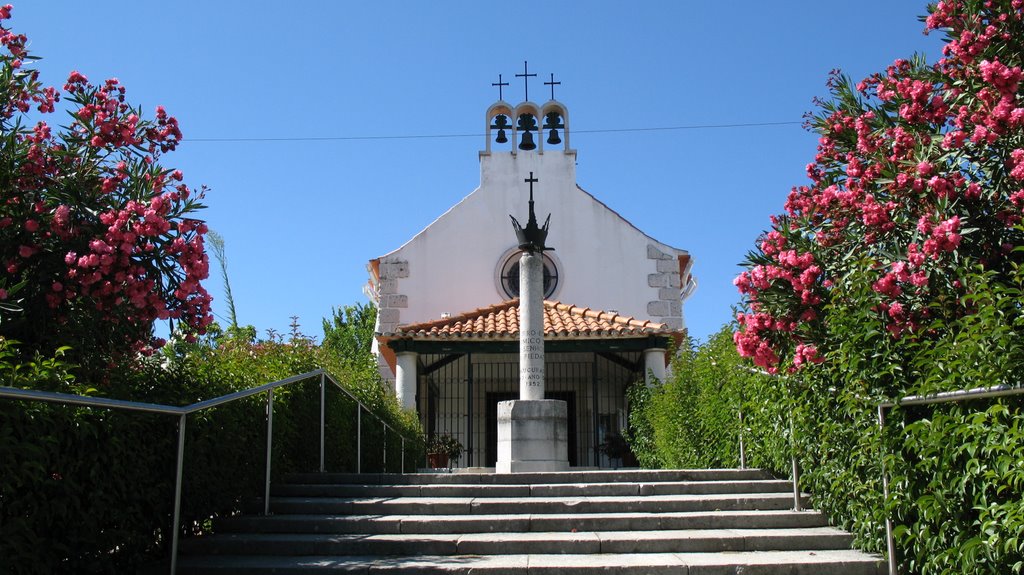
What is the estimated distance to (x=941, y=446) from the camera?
468cm

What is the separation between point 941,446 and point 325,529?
427 cm

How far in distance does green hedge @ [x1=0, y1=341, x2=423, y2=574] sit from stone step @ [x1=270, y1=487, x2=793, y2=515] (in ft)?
1.87

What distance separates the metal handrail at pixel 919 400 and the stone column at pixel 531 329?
676 cm

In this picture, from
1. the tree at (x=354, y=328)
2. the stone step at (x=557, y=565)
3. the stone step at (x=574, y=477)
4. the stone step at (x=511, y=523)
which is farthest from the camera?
Result: the tree at (x=354, y=328)

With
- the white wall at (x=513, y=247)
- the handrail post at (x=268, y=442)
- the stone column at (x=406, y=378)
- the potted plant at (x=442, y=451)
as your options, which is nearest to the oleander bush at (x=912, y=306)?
the handrail post at (x=268, y=442)

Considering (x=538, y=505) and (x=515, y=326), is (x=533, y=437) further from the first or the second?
(x=515, y=326)

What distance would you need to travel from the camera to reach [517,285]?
18.8m

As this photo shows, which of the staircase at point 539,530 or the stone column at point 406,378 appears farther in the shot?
the stone column at point 406,378

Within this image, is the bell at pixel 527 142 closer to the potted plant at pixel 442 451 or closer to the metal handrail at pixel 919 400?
the potted plant at pixel 442 451

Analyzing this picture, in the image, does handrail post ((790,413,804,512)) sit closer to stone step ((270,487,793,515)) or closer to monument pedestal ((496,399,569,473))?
stone step ((270,487,793,515))

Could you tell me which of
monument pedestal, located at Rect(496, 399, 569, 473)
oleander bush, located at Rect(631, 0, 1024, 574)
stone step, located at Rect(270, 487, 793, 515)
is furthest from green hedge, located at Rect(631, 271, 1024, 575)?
monument pedestal, located at Rect(496, 399, 569, 473)

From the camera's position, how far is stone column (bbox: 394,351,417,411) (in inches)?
618

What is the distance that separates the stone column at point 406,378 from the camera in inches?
618

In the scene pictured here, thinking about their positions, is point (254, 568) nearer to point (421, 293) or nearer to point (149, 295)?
point (149, 295)
